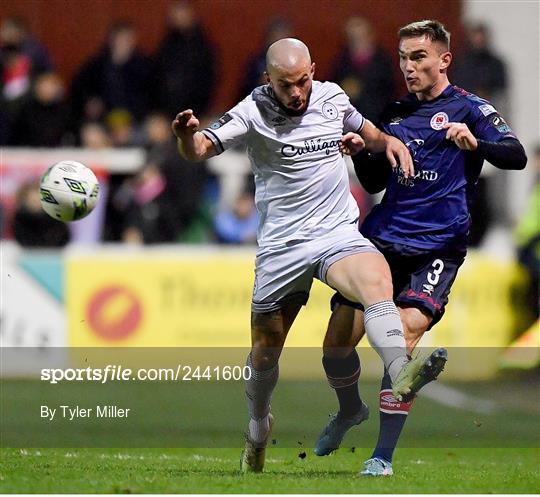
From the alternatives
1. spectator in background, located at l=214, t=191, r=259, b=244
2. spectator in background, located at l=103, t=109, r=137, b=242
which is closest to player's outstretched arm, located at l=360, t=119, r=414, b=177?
spectator in background, located at l=214, t=191, r=259, b=244

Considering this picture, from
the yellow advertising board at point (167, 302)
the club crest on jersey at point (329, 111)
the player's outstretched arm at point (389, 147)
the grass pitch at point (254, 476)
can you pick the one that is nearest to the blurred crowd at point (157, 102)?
the yellow advertising board at point (167, 302)

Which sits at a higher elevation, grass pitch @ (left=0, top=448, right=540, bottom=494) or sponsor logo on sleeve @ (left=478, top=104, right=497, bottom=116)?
sponsor logo on sleeve @ (left=478, top=104, right=497, bottom=116)

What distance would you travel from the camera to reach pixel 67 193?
8.78 meters

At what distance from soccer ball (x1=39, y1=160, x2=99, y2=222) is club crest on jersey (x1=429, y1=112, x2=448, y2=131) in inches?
93.4

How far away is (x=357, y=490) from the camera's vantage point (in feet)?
24.1

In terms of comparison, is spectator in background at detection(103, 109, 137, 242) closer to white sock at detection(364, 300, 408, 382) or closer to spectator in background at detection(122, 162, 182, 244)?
spectator in background at detection(122, 162, 182, 244)

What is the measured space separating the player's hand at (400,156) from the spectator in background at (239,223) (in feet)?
22.5

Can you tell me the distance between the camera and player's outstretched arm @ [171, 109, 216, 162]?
25.0 ft

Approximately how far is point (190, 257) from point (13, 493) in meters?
7.45

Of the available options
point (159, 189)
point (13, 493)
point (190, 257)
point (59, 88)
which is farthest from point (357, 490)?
point (59, 88)

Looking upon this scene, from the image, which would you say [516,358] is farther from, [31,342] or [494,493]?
[494,493]

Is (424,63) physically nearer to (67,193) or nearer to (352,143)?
(352,143)

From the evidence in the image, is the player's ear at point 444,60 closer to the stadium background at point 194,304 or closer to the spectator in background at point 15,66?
the stadium background at point 194,304

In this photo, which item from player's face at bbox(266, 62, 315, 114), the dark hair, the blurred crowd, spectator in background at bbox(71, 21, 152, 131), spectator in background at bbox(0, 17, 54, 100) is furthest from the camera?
spectator in background at bbox(0, 17, 54, 100)
